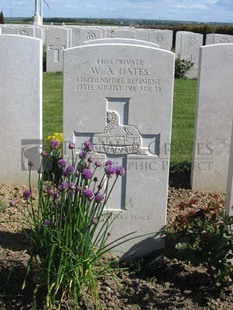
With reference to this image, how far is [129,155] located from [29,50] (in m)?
1.89

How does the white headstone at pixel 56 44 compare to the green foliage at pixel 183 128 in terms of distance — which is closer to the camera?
the green foliage at pixel 183 128

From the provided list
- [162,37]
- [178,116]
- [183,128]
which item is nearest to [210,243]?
[183,128]

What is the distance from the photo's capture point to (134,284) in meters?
3.45

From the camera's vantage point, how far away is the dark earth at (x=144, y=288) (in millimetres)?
3195

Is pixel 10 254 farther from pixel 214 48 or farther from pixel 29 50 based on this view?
pixel 214 48

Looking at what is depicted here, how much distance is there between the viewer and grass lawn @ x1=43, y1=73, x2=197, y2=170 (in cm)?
671

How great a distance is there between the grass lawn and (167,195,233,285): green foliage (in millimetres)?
2531

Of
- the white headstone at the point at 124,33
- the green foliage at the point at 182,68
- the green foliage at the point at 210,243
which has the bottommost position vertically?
the green foliage at the point at 210,243

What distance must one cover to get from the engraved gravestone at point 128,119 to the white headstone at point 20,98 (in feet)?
5.22

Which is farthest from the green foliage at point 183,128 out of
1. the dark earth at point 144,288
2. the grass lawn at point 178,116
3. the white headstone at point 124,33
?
the white headstone at point 124,33

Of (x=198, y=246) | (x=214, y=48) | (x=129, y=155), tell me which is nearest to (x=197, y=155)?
(x=214, y=48)

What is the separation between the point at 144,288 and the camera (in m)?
3.39

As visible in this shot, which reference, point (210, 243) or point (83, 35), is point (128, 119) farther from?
point (83, 35)

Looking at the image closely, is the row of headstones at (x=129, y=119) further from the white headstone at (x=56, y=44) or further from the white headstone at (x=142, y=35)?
the white headstone at (x=142, y=35)
